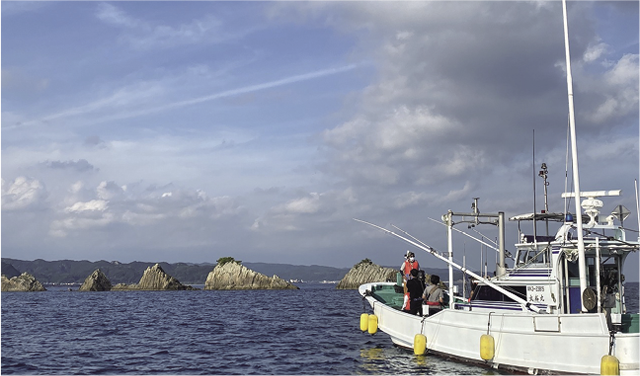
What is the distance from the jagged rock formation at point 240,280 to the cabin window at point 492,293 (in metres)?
111

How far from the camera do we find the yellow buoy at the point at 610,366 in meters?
14.8

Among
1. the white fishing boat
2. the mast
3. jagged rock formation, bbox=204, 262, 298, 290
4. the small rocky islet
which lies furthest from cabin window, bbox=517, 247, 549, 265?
jagged rock formation, bbox=204, 262, 298, 290

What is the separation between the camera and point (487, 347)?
1781 centimetres

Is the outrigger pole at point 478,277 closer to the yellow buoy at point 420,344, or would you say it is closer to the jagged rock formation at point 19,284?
the yellow buoy at point 420,344

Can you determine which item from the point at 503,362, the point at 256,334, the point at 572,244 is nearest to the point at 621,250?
the point at 572,244

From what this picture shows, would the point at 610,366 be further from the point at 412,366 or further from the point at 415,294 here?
the point at 415,294

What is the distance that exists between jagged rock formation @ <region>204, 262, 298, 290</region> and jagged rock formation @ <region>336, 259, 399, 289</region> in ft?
46.5

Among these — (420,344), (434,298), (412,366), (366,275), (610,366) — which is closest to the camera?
(610,366)

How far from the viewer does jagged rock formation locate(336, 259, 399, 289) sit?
121m

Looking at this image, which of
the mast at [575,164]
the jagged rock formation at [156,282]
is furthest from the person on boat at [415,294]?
the jagged rock formation at [156,282]

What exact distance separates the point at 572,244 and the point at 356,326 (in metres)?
18.9

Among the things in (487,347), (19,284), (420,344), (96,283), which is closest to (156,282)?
(96,283)

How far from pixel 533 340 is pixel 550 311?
83.7 inches

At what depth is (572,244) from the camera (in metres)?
18.8
